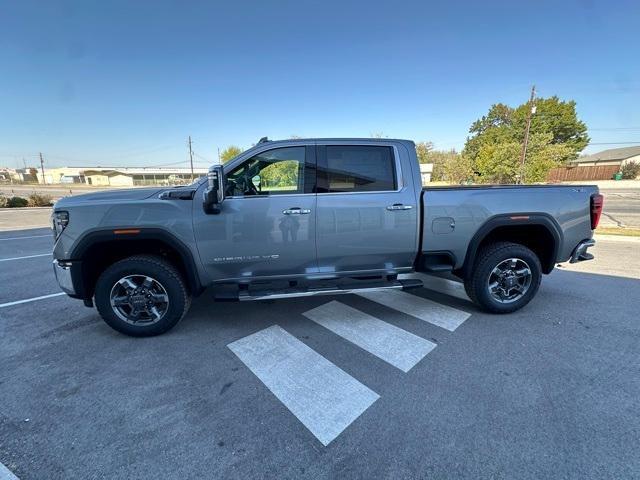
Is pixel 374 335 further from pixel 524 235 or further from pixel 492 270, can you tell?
pixel 524 235

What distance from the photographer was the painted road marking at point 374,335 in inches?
118

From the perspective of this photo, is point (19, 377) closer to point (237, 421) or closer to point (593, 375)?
point (237, 421)

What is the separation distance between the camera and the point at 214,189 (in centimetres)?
307

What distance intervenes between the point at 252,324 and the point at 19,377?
82.6 inches

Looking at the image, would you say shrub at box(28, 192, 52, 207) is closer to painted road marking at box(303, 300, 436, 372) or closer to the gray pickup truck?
the gray pickup truck

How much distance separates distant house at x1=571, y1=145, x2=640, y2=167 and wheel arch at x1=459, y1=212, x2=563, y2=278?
209ft

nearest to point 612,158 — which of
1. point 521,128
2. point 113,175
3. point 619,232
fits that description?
point 521,128

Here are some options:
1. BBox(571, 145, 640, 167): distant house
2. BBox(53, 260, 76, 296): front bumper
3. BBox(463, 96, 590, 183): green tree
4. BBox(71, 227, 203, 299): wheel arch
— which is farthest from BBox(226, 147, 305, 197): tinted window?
BBox(571, 145, 640, 167): distant house

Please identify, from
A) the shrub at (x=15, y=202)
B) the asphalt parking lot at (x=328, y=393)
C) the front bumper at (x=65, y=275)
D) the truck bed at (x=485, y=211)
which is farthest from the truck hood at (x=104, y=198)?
the shrub at (x=15, y=202)

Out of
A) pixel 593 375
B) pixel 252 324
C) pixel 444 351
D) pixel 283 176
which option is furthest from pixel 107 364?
pixel 593 375

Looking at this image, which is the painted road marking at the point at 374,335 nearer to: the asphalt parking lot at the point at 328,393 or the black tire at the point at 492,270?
the asphalt parking lot at the point at 328,393

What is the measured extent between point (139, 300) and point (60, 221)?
1.10m

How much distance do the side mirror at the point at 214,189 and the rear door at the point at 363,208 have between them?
101 cm

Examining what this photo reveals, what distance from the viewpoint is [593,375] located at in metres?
2.67
